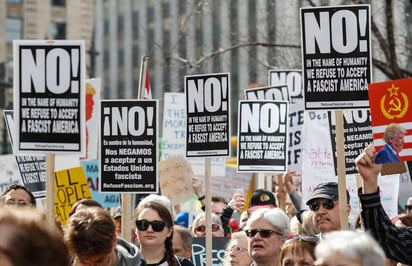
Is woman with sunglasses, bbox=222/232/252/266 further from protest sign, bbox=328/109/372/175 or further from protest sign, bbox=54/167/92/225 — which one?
protest sign, bbox=54/167/92/225

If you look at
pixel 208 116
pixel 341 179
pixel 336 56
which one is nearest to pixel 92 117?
pixel 208 116

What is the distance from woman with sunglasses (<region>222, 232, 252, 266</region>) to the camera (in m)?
7.87

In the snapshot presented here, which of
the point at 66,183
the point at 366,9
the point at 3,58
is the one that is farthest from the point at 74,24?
the point at 366,9

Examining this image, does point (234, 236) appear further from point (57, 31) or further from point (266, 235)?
point (57, 31)


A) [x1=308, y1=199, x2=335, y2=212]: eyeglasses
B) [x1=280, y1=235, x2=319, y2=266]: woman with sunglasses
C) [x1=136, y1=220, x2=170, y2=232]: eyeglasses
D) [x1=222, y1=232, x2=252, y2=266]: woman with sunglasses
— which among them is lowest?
[x1=222, y1=232, x2=252, y2=266]: woman with sunglasses

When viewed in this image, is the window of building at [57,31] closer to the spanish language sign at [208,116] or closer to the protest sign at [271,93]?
the protest sign at [271,93]

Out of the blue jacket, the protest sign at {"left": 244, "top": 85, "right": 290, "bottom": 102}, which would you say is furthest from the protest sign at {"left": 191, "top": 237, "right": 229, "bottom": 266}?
the protest sign at {"left": 244, "top": 85, "right": 290, "bottom": 102}

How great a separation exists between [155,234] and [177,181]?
5.72m

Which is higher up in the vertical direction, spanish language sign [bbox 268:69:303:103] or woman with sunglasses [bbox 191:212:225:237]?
spanish language sign [bbox 268:69:303:103]

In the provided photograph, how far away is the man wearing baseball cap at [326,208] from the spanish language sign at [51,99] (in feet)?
5.91

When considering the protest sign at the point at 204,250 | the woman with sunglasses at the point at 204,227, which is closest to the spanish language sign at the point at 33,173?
the woman with sunglasses at the point at 204,227

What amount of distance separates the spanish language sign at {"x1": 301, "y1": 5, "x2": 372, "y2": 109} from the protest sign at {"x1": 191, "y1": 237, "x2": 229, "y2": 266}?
8.72 ft

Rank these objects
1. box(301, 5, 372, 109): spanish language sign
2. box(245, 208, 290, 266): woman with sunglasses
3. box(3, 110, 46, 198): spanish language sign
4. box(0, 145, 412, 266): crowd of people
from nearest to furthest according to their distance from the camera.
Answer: box(0, 145, 412, 266): crowd of people
box(245, 208, 290, 266): woman with sunglasses
box(301, 5, 372, 109): spanish language sign
box(3, 110, 46, 198): spanish language sign

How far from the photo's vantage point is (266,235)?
6965mm
